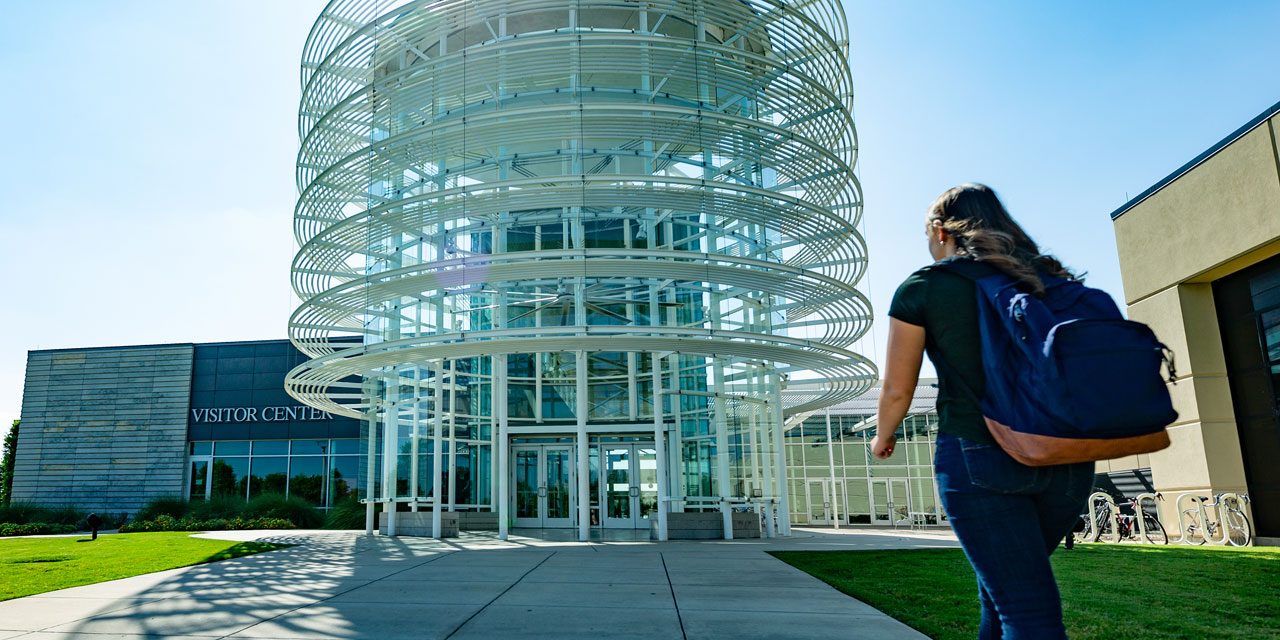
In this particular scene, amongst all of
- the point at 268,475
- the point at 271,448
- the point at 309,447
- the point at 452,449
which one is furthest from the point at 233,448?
the point at 452,449

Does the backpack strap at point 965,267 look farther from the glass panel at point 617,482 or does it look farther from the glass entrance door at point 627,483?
the glass panel at point 617,482

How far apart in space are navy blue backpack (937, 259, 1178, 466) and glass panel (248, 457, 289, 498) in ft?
121

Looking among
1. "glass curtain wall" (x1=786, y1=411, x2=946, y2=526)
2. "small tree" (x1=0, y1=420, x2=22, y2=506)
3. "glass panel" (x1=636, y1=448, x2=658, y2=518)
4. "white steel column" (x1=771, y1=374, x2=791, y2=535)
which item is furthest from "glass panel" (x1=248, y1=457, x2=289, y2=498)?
"white steel column" (x1=771, y1=374, x2=791, y2=535)

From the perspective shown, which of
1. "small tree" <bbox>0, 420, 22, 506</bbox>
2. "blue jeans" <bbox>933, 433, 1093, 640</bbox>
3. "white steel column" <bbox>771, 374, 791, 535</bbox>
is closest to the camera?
"blue jeans" <bbox>933, 433, 1093, 640</bbox>

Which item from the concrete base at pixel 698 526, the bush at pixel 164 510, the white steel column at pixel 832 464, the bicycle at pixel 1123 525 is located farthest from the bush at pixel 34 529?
the bicycle at pixel 1123 525

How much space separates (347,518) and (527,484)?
5.97m

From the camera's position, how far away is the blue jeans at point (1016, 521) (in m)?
2.28

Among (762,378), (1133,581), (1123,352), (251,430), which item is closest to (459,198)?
(762,378)

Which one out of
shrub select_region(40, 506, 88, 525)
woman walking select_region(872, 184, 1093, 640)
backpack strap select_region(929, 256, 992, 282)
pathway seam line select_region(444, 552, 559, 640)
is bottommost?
pathway seam line select_region(444, 552, 559, 640)

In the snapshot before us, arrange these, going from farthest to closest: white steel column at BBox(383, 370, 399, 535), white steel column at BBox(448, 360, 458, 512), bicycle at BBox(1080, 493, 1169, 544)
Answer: white steel column at BBox(448, 360, 458, 512) → white steel column at BBox(383, 370, 399, 535) → bicycle at BBox(1080, 493, 1169, 544)

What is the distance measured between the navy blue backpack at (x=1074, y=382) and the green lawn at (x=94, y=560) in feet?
29.5

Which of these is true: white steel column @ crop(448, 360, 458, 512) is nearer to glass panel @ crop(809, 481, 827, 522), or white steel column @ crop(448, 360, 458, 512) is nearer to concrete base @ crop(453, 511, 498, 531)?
concrete base @ crop(453, 511, 498, 531)

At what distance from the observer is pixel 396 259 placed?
18438 millimetres

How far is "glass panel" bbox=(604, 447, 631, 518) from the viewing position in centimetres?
2255
